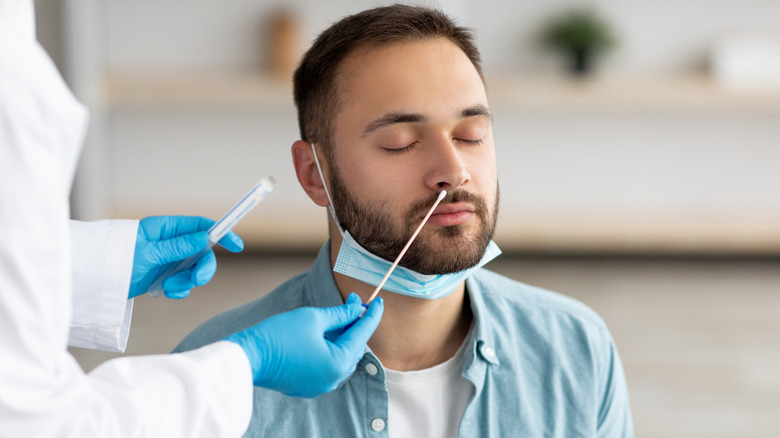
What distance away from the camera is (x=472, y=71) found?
5.06ft

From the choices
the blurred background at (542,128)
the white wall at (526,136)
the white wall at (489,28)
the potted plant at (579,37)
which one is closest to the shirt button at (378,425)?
the blurred background at (542,128)

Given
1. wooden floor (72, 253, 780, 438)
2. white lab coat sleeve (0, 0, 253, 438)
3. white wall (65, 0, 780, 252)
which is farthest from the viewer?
white wall (65, 0, 780, 252)

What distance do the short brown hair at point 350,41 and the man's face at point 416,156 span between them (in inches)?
1.0

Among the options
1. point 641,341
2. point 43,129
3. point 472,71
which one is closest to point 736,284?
point 641,341

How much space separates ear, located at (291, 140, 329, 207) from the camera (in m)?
1.64

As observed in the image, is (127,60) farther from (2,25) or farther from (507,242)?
(2,25)

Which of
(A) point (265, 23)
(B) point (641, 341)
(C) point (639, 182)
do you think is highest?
(A) point (265, 23)

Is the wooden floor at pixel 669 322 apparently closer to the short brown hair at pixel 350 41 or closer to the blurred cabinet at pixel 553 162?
the blurred cabinet at pixel 553 162

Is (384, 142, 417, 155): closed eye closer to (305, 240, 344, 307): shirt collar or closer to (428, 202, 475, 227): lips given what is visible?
(428, 202, 475, 227): lips

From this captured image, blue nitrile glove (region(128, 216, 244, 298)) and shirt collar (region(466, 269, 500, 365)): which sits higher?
blue nitrile glove (region(128, 216, 244, 298))

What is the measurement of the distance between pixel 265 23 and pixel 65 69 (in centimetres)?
123

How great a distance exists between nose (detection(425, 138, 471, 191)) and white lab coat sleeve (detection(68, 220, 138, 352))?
53cm

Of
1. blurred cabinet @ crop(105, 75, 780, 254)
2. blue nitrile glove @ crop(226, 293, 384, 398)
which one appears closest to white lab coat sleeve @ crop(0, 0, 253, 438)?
blue nitrile glove @ crop(226, 293, 384, 398)

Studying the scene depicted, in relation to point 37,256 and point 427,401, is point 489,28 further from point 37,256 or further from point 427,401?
point 37,256
